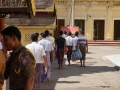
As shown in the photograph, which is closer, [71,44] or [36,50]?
[36,50]

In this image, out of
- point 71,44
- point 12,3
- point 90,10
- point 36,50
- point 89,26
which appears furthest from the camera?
point 89,26

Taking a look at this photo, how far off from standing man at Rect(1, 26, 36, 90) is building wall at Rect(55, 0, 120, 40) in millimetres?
35396

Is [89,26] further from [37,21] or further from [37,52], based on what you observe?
[37,52]

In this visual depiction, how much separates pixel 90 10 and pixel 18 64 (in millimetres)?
36011

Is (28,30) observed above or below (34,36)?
below

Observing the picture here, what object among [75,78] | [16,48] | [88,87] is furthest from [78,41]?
[16,48]

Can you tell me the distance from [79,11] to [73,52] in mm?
24012

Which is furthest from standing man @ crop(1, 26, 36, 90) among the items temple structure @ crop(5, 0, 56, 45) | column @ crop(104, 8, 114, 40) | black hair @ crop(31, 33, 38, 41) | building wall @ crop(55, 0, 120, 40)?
column @ crop(104, 8, 114, 40)

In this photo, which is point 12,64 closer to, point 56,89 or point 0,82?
point 0,82

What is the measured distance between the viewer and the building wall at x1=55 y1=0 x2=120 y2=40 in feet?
129

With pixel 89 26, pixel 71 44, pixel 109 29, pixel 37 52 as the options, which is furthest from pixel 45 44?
pixel 109 29

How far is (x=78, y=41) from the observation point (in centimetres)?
1548

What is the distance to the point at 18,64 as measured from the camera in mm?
4152

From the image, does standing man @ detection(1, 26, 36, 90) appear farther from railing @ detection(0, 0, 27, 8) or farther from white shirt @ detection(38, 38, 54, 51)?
white shirt @ detection(38, 38, 54, 51)
